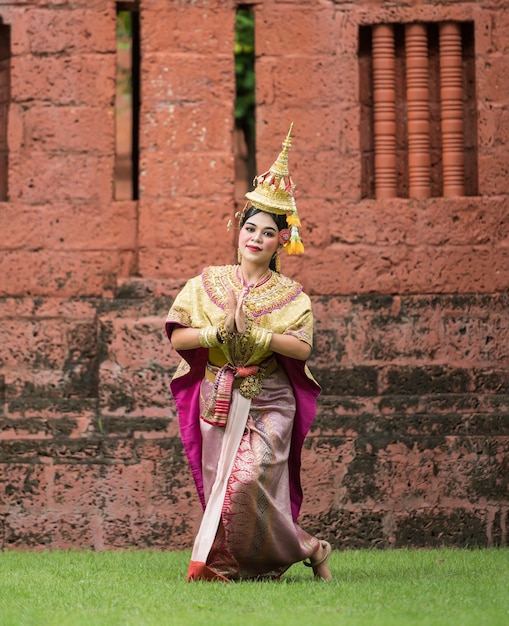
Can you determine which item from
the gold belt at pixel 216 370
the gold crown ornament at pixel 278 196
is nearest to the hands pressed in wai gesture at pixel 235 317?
the gold belt at pixel 216 370

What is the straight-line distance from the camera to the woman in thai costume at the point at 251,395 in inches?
234

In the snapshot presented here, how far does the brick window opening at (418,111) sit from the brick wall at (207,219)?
13 centimetres

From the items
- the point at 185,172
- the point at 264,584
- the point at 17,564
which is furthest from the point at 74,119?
the point at 264,584

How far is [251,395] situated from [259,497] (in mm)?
485

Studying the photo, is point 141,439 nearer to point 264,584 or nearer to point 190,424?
point 190,424

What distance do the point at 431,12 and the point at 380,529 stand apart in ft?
10.5

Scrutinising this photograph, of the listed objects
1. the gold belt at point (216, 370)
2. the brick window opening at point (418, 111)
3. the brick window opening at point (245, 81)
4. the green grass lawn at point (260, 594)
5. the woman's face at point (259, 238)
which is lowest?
the green grass lawn at point (260, 594)

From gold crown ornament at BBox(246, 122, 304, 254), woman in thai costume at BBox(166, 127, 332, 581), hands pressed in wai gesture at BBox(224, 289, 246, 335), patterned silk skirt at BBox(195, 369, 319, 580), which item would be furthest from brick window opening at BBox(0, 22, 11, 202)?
hands pressed in wai gesture at BBox(224, 289, 246, 335)

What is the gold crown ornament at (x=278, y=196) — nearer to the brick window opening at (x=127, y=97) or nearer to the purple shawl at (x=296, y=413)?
the purple shawl at (x=296, y=413)

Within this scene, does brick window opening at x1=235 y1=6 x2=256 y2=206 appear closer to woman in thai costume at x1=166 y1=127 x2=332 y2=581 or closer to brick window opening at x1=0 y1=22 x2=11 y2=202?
brick window opening at x1=0 y1=22 x2=11 y2=202

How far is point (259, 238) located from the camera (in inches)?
244

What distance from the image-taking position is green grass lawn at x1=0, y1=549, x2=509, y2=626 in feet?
16.6

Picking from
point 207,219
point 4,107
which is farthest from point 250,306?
point 4,107

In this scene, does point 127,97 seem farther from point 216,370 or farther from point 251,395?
point 251,395
